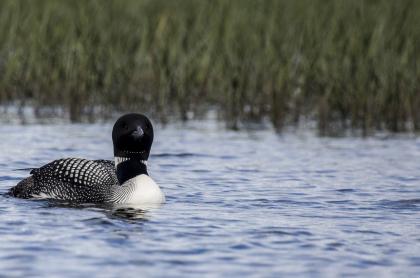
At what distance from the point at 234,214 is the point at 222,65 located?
552cm

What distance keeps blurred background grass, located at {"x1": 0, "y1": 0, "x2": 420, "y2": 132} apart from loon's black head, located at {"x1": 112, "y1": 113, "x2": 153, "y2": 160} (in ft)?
14.4

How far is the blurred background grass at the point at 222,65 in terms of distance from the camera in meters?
12.2

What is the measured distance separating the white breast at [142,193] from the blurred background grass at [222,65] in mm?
4580

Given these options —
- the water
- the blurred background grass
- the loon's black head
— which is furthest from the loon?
the blurred background grass

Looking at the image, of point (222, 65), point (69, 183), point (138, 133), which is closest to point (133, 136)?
point (138, 133)

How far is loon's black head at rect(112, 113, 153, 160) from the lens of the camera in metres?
7.76

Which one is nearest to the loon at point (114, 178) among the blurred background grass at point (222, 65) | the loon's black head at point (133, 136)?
the loon's black head at point (133, 136)

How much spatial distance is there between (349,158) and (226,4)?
142 inches

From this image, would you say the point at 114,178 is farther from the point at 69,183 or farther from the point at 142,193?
the point at 142,193

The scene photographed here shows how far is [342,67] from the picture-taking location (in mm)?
12086

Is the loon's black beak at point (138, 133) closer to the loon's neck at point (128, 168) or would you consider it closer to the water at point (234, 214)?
the loon's neck at point (128, 168)

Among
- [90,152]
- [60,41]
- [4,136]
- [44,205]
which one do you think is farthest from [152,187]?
[60,41]

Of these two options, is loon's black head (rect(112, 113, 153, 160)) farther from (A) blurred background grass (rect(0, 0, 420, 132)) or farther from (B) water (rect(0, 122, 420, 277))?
(A) blurred background grass (rect(0, 0, 420, 132))

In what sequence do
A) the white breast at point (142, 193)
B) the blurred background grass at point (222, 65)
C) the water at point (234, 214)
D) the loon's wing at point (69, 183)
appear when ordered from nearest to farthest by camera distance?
the water at point (234, 214) → the white breast at point (142, 193) → the loon's wing at point (69, 183) → the blurred background grass at point (222, 65)
